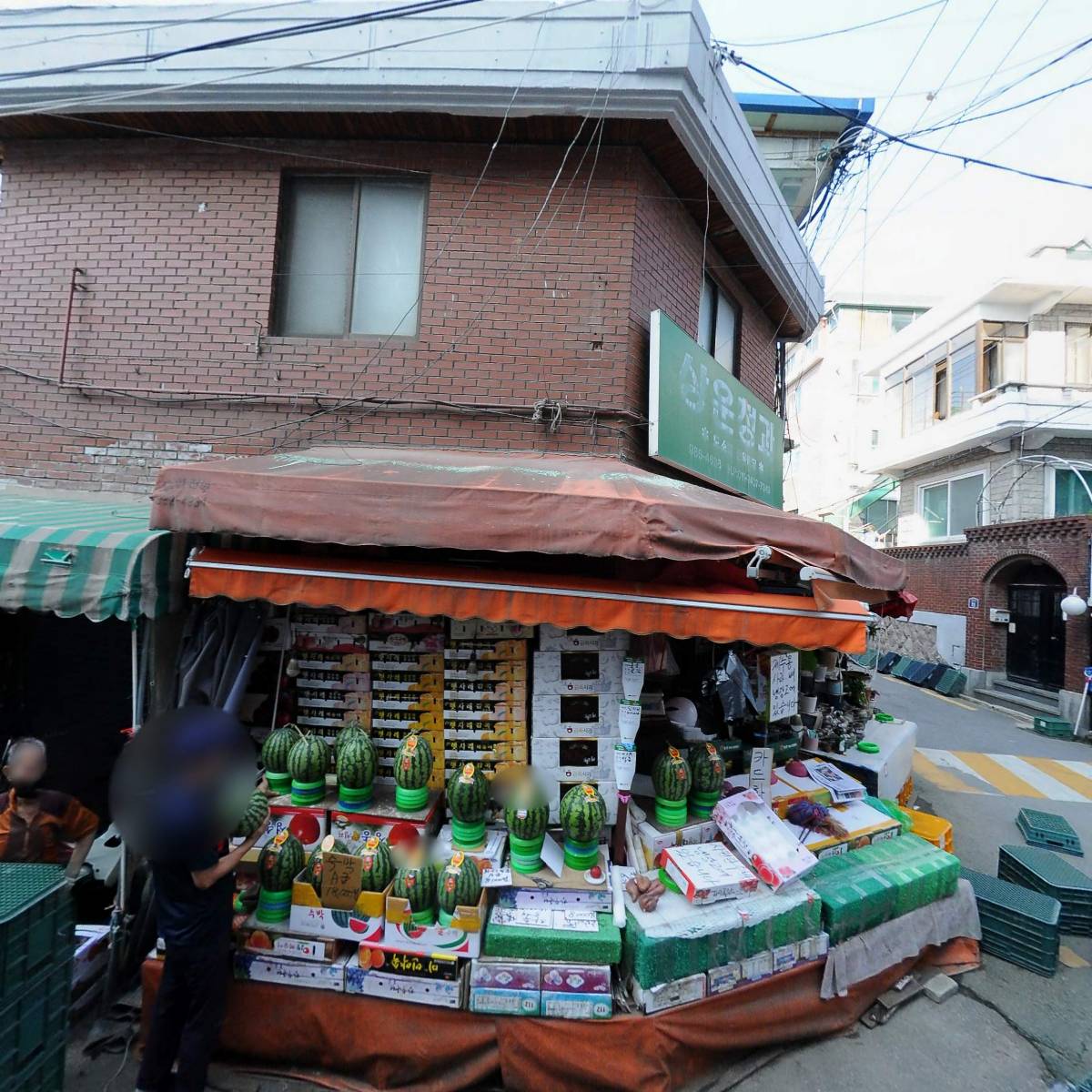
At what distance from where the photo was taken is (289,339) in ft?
19.2

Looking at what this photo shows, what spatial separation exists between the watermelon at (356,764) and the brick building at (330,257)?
9.78 ft

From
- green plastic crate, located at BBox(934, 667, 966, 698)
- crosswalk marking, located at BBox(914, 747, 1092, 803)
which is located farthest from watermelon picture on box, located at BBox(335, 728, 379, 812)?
green plastic crate, located at BBox(934, 667, 966, 698)

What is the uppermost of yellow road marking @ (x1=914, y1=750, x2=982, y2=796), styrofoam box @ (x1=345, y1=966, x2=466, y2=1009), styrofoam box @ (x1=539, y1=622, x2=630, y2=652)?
styrofoam box @ (x1=539, y1=622, x2=630, y2=652)

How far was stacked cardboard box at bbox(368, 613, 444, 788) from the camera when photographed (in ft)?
14.1

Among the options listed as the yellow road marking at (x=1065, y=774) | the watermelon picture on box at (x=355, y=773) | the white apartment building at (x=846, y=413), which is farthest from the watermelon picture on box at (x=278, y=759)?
the white apartment building at (x=846, y=413)

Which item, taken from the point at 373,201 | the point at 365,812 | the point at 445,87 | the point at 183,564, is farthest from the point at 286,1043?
the point at 445,87

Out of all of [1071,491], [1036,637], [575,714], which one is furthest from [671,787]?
[1071,491]

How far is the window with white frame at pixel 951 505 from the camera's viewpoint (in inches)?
767

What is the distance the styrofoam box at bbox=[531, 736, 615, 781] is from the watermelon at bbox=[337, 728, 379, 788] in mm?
1096

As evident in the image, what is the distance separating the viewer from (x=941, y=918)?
4293mm

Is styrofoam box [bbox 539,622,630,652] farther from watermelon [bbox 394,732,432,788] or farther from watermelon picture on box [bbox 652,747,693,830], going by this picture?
watermelon [bbox 394,732,432,788]

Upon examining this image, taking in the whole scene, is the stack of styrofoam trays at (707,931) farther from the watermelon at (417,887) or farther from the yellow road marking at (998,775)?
the yellow road marking at (998,775)

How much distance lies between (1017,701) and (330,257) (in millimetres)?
18693

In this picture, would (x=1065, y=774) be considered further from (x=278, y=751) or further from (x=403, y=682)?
(x=278, y=751)
